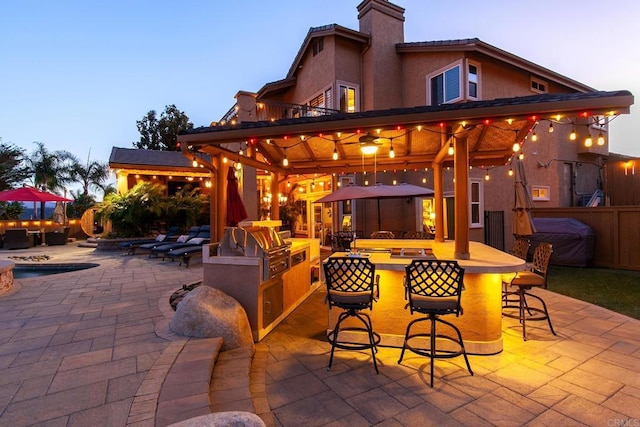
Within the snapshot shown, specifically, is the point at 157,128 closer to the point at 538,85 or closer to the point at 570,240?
the point at 538,85

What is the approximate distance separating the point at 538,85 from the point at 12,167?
1221 inches

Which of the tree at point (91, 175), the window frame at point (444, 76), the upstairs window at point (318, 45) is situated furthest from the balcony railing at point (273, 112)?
the tree at point (91, 175)

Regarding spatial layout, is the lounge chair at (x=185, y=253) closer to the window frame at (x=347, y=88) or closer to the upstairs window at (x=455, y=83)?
the window frame at (x=347, y=88)

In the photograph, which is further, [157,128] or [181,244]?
[157,128]

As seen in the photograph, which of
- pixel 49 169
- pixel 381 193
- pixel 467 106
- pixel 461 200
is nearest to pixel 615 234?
pixel 381 193

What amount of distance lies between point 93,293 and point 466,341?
6.65m

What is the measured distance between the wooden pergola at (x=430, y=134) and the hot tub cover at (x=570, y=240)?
4.29 meters

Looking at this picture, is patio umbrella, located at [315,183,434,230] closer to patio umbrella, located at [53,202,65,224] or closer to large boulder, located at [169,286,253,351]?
large boulder, located at [169,286,253,351]

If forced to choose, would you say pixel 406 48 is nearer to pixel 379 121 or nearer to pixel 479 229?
pixel 479 229

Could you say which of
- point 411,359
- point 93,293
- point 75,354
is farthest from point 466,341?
point 93,293

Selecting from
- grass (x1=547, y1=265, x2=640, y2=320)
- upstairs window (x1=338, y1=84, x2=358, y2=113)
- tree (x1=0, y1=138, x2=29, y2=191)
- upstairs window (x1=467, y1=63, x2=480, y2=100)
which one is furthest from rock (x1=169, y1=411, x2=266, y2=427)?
tree (x1=0, y1=138, x2=29, y2=191)

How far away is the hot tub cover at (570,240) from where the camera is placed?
30.8 ft

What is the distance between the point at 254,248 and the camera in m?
4.41

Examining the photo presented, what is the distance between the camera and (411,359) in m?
3.80
